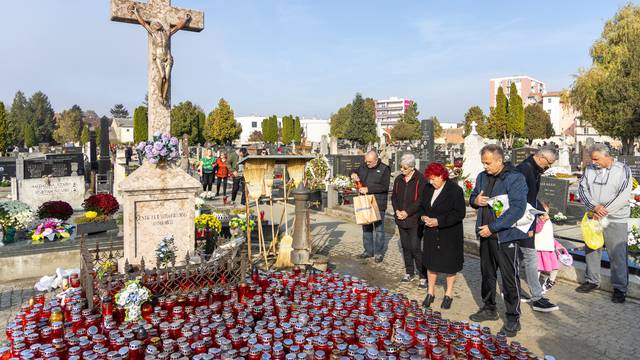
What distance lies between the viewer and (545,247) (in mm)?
5941

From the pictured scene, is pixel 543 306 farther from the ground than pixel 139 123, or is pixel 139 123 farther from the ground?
pixel 139 123

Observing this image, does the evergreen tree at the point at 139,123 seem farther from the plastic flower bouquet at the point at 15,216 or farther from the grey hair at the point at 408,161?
the grey hair at the point at 408,161

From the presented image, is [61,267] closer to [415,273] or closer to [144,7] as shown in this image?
[144,7]

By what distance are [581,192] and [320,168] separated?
40.9ft

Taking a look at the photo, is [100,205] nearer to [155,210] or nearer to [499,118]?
[155,210]

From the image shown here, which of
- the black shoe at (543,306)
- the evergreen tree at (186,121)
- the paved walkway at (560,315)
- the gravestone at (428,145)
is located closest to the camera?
the paved walkway at (560,315)

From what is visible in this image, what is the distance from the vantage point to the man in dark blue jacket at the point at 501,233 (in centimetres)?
490

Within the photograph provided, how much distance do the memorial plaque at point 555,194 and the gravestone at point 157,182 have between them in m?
9.23

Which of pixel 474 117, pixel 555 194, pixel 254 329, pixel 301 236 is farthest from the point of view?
pixel 474 117

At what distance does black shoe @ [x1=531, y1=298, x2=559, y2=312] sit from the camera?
5559 millimetres

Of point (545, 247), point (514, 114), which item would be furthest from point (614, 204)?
point (514, 114)

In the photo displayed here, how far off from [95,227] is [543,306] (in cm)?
769

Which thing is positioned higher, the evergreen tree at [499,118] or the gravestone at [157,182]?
the evergreen tree at [499,118]

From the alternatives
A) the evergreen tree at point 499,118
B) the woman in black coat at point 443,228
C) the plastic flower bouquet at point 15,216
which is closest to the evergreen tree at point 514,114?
the evergreen tree at point 499,118
